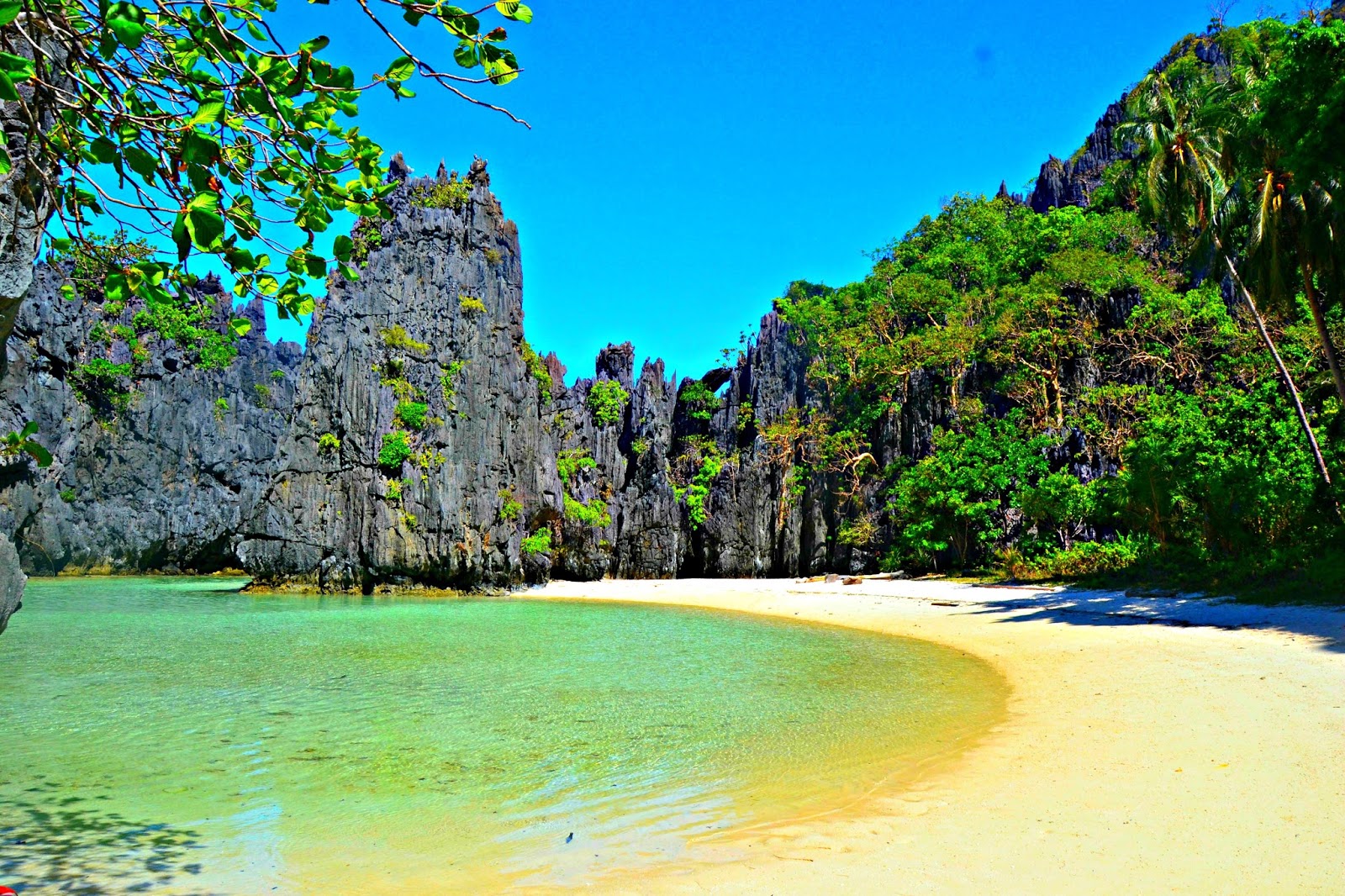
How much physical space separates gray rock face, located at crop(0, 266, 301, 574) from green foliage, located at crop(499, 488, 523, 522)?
2154 cm

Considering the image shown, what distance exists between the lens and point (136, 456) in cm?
4397

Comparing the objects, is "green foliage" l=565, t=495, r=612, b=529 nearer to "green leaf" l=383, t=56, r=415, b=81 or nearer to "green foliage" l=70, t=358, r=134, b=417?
"green foliage" l=70, t=358, r=134, b=417

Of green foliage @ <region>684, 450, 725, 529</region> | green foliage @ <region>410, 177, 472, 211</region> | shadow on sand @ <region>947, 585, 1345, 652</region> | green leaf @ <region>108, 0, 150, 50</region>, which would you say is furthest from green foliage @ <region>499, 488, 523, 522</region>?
green leaf @ <region>108, 0, 150, 50</region>

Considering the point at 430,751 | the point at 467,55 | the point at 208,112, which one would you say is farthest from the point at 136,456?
the point at 208,112

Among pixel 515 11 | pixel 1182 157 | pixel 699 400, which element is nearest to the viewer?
pixel 515 11

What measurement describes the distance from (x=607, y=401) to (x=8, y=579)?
38.7 m

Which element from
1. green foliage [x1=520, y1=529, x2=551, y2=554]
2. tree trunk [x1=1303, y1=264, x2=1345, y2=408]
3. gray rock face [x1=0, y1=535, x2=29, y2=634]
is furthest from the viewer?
green foliage [x1=520, y1=529, x2=551, y2=554]

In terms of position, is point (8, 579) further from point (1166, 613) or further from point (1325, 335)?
point (1325, 335)

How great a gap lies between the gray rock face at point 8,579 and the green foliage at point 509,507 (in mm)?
27545

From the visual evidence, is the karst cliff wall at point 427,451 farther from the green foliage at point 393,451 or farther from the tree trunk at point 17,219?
the tree trunk at point 17,219

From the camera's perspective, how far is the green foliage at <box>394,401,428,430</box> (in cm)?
3078

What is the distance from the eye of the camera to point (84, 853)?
4328 mm

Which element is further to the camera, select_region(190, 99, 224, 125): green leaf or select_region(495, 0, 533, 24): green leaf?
select_region(495, 0, 533, 24): green leaf

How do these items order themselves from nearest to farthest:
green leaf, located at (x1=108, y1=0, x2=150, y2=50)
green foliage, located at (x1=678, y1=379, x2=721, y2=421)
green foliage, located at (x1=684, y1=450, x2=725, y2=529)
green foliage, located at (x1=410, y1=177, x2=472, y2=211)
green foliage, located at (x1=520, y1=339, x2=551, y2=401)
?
green leaf, located at (x1=108, y1=0, x2=150, y2=50) → green foliage, located at (x1=410, y1=177, x2=472, y2=211) → green foliage, located at (x1=520, y1=339, x2=551, y2=401) → green foliage, located at (x1=684, y1=450, x2=725, y2=529) → green foliage, located at (x1=678, y1=379, x2=721, y2=421)
